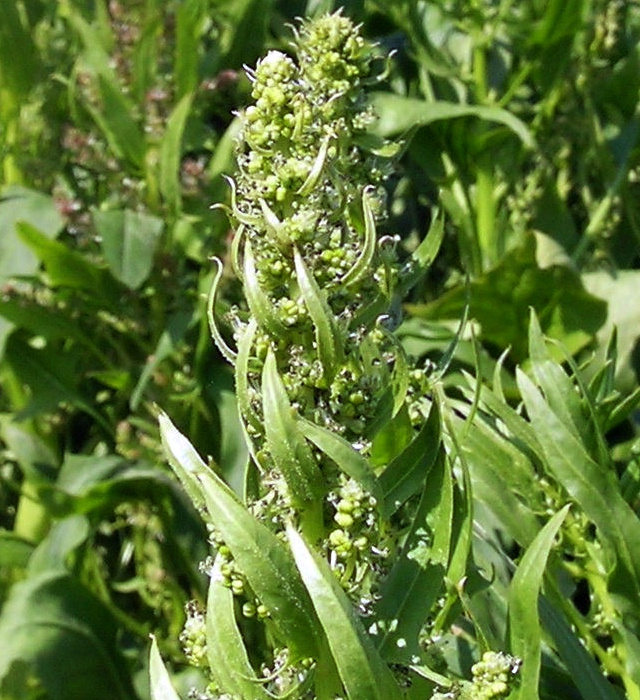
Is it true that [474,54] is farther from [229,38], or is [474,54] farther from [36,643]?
[36,643]

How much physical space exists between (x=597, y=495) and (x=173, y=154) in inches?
41.7

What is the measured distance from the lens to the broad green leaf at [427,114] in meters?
2.07

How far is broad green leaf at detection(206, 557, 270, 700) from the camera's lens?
91 cm

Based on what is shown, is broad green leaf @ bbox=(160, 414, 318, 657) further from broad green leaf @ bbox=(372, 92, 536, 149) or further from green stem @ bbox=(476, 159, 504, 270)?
green stem @ bbox=(476, 159, 504, 270)

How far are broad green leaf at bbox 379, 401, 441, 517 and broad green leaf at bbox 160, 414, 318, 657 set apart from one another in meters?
0.12

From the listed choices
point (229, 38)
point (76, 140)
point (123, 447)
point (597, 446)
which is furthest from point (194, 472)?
point (229, 38)

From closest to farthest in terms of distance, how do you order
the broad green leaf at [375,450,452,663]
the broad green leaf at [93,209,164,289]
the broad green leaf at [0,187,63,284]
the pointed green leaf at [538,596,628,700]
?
the broad green leaf at [375,450,452,663] → the pointed green leaf at [538,596,628,700] → the broad green leaf at [93,209,164,289] → the broad green leaf at [0,187,63,284]

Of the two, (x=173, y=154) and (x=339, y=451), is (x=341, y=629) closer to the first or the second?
(x=339, y=451)

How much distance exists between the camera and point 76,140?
7.39 feet

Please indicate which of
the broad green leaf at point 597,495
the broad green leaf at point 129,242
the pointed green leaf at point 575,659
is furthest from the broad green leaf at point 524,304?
the pointed green leaf at point 575,659

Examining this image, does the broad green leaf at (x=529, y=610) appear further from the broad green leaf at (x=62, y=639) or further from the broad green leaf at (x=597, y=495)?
the broad green leaf at (x=62, y=639)

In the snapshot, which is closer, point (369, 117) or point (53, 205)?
point (369, 117)

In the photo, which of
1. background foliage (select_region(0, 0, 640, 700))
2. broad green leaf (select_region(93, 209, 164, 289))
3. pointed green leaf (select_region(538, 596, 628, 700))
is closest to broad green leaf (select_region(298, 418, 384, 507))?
pointed green leaf (select_region(538, 596, 628, 700))

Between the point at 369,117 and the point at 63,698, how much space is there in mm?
1353
